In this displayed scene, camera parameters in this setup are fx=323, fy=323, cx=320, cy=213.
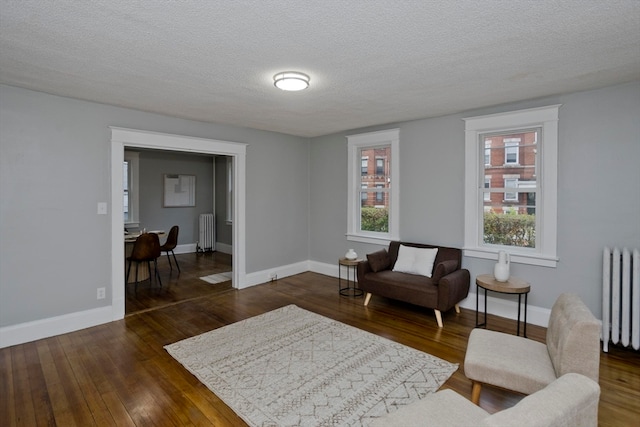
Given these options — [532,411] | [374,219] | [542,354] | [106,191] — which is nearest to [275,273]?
[374,219]

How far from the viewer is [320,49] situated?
2330mm

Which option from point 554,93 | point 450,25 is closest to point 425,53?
point 450,25

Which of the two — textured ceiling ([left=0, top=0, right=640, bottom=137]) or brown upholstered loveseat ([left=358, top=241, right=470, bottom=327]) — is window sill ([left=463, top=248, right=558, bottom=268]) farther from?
textured ceiling ([left=0, top=0, right=640, bottom=137])

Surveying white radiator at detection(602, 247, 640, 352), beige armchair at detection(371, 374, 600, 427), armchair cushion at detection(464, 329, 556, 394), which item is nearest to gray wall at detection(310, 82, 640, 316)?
white radiator at detection(602, 247, 640, 352)

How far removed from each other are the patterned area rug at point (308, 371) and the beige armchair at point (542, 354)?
0.55 m

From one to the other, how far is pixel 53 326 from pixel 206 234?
4883mm

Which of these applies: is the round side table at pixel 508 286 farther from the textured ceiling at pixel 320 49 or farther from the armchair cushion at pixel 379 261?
the textured ceiling at pixel 320 49

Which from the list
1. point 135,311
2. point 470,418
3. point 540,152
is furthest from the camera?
point 135,311

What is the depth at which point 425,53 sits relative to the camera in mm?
2387

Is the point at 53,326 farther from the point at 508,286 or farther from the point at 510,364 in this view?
the point at 508,286

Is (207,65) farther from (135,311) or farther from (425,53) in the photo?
(135,311)

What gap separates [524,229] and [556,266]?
513 millimetres

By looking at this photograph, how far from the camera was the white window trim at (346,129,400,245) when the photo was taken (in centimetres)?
479

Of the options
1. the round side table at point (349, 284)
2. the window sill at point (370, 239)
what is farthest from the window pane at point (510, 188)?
the round side table at point (349, 284)
